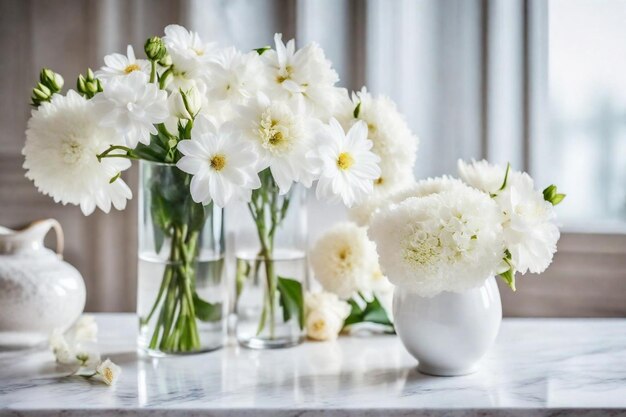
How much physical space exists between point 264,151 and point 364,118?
0.71ft

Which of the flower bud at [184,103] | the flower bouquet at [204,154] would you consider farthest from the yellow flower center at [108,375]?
the flower bud at [184,103]

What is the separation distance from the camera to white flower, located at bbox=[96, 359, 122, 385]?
1.03m

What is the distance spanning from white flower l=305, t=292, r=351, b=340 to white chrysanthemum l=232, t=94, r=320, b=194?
328 millimetres

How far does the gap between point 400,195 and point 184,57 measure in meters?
0.38

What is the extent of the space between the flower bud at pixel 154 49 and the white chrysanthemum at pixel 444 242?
40 cm

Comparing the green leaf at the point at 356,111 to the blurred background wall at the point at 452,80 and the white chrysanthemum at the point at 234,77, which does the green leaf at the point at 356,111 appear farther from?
the blurred background wall at the point at 452,80

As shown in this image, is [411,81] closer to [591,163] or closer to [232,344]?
[591,163]

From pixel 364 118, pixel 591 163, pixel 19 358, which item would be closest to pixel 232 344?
pixel 19 358

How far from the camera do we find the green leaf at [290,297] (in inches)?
48.4

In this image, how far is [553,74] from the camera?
1.52 m

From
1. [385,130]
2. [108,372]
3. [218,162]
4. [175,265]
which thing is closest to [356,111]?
[385,130]

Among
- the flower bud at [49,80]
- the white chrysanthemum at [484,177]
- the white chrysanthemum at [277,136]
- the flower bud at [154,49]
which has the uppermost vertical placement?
the flower bud at [154,49]

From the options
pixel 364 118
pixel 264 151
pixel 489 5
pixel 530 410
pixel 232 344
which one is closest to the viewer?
pixel 530 410

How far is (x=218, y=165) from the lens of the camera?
992 mm
